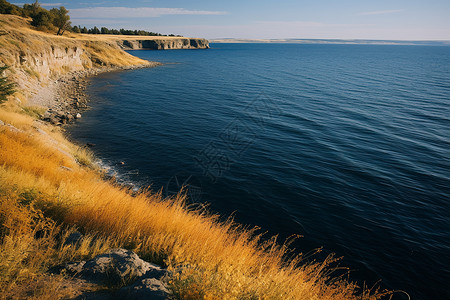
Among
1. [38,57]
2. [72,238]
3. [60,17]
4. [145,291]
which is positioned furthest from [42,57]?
[145,291]

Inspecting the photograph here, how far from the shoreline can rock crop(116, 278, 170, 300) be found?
2269 cm

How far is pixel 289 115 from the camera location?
95.2ft

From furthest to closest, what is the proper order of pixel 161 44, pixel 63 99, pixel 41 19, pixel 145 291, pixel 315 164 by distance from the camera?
pixel 161 44 < pixel 41 19 < pixel 63 99 < pixel 315 164 < pixel 145 291

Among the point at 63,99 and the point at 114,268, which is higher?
the point at 63,99

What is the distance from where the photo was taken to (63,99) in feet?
96.1

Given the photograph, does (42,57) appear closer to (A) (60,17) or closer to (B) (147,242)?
(A) (60,17)

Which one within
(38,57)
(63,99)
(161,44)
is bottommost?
(63,99)

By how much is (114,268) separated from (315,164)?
1615cm

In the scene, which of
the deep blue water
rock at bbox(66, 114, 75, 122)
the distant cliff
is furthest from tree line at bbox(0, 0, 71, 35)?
the distant cliff

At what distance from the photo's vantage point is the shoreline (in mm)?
23375

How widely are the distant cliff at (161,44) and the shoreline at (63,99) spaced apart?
9911 centimetres

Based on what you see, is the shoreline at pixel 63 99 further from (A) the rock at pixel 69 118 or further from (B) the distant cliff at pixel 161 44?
(B) the distant cliff at pixel 161 44

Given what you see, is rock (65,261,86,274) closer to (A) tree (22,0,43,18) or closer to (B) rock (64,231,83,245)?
(B) rock (64,231,83,245)

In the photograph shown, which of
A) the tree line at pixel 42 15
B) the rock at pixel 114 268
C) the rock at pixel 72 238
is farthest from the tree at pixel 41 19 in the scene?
the rock at pixel 114 268
